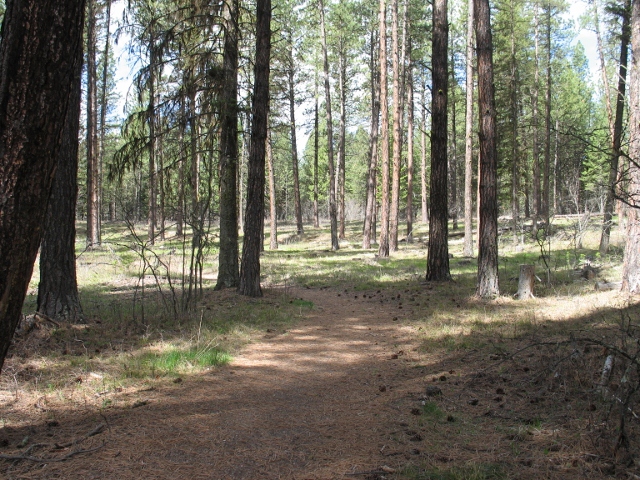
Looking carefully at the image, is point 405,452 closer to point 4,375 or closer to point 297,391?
point 297,391

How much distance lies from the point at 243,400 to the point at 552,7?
30.9 meters

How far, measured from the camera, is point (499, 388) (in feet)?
14.8

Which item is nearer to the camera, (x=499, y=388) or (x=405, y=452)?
(x=405, y=452)

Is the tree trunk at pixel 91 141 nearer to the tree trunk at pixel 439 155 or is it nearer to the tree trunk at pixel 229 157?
the tree trunk at pixel 229 157

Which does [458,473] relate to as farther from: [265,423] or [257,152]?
[257,152]

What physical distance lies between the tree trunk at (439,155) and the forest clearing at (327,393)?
2.84m

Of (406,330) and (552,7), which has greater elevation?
(552,7)

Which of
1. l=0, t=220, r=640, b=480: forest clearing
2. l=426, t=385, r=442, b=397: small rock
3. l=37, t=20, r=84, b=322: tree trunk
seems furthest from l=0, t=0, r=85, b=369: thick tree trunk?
l=37, t=20, r=84, b=322: tree trunk

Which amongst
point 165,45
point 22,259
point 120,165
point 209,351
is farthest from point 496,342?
point 165,45

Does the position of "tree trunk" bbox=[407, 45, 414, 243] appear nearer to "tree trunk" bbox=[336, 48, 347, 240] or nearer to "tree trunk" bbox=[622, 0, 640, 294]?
"tree trunk" bbox=[336, 48, 347, 240]

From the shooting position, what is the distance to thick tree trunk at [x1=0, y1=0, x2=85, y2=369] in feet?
7.98

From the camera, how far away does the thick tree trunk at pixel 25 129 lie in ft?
7.98

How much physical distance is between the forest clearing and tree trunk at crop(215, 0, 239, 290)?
2339 millimetres

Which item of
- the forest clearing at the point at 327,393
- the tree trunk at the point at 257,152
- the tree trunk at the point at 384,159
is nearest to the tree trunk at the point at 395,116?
the tree trunk at the point at 384,159
